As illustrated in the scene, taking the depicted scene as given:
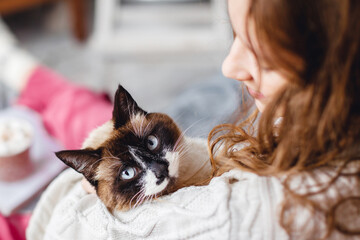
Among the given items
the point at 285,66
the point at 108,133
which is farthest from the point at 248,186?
the point at 108,133

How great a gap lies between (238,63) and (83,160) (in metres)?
0.37

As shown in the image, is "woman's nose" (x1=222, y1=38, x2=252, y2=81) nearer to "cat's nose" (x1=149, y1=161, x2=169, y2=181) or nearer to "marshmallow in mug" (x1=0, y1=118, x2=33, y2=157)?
"cat's nose" (x1=149, y1=161, x2=169, y2=181)

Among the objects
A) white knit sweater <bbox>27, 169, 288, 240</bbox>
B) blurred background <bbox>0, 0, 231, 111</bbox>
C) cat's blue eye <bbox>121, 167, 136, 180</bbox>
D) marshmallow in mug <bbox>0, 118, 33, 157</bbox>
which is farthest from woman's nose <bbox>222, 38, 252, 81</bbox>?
blurred background <bbox>0, 0, 231, 111</bbox>

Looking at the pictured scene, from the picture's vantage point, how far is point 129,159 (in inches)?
30.7

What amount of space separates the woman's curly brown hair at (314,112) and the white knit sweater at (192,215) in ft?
0.09

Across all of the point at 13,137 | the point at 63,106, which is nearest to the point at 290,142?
the point at 13,137

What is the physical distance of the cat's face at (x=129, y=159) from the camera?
2.50 ft

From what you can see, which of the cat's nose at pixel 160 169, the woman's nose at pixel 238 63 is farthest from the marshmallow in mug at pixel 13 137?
the woman's nose at pixel 238 63

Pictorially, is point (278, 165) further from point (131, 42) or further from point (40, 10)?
point (40, 10)

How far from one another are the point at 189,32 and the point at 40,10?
1258 mm

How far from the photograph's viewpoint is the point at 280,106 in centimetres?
62

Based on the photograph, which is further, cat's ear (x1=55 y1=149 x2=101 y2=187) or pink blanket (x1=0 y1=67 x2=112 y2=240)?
pink blanket (x1=0 y1=67 x2=112 y2=240)

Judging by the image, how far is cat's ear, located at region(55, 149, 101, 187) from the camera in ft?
2.42

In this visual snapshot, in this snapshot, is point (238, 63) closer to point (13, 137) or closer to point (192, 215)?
point (192, 215)
